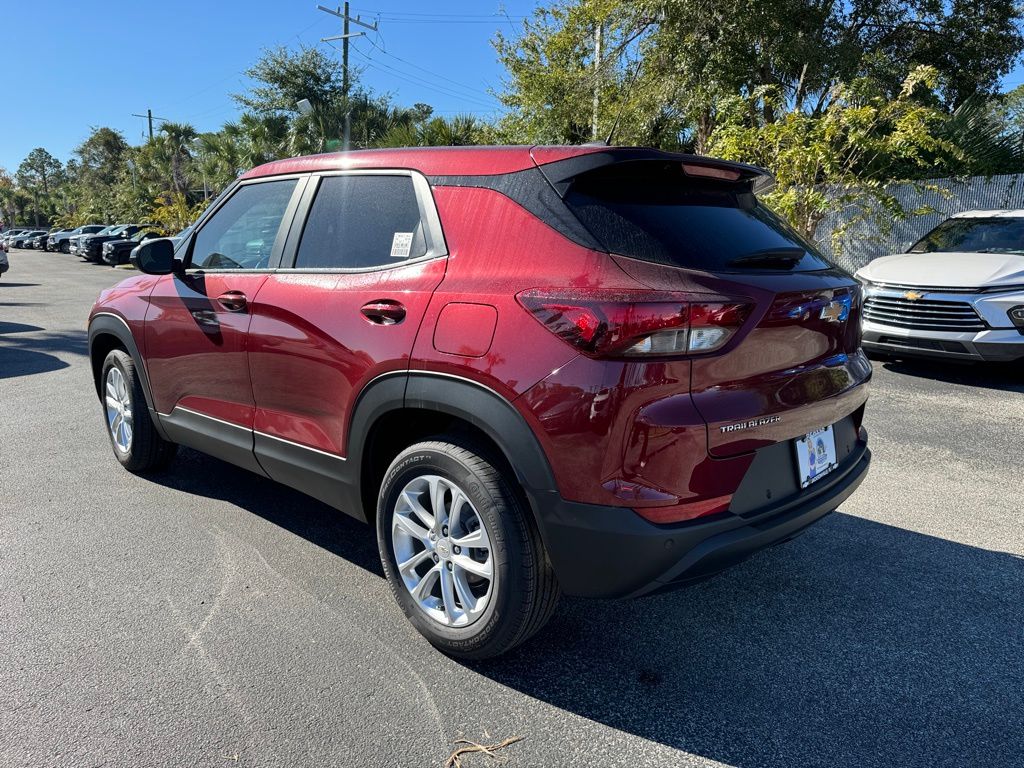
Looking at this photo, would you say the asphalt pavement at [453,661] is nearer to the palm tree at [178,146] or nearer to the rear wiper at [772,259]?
the rear wiper at [772,259]

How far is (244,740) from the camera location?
219 cm

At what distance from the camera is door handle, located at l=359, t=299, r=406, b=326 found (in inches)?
101

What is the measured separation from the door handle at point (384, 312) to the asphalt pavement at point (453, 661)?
117cm

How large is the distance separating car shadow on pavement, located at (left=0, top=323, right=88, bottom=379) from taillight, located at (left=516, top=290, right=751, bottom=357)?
709 cm

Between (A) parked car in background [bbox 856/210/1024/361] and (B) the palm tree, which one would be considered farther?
(B) the palm tree

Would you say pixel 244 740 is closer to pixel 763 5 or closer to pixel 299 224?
pixel 299 224

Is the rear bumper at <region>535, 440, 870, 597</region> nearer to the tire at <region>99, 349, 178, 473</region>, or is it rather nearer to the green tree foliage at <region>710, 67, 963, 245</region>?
the tire at <region>99, 349, 178, 473</region>

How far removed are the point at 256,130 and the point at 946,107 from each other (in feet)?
68.5

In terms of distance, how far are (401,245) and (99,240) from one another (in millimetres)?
35220

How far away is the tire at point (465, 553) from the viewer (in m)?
2.32

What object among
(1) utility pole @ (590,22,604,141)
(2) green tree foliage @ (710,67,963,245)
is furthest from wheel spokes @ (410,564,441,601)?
(1) utility pole @ (590,22,604,141)

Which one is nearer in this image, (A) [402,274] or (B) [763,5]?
(A) [402,274]

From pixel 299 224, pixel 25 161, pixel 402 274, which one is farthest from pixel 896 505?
pixel 25 161

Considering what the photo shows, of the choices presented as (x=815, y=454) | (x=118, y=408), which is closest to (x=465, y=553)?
(x=815, y=454)
